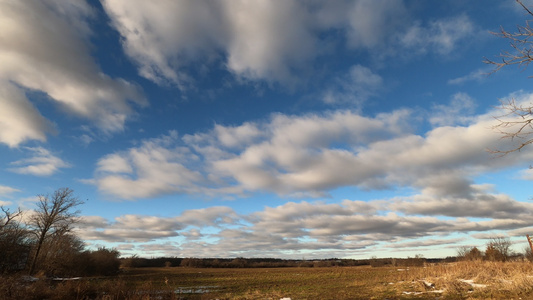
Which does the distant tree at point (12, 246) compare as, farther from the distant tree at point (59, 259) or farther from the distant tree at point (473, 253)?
the distant tree at point (473, 253)

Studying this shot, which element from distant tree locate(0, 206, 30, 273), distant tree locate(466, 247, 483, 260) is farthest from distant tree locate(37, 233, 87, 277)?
distant tree locate(466, 247, 483, 260)

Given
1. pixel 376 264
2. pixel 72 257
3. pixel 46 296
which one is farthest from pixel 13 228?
pixel 376 264

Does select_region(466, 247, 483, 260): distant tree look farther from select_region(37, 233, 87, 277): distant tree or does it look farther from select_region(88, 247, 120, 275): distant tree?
select_region(88, 247, 120, 275): distant tree

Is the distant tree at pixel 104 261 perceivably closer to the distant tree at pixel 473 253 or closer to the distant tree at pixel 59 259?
the distant tree at pixel 59 259

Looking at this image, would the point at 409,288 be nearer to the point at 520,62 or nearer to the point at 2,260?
the point at 520,62

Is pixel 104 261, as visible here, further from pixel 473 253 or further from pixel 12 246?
pixel 473 253

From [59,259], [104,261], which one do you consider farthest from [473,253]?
[104,261]

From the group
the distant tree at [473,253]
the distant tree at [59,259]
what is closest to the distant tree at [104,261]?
the distant tree at [59,259]

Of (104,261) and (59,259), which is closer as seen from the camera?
(59,259)

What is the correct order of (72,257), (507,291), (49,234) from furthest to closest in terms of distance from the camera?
(72,257)
(49,234)
(507,291)

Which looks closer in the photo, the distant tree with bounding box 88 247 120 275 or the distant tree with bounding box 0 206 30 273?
the distant tree with bounding box 0 206 30 273

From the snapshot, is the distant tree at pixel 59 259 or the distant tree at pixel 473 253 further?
the distant tree at pixel 473 253

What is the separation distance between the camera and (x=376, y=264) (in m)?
106

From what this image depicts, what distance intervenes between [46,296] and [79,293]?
70.2 inches
